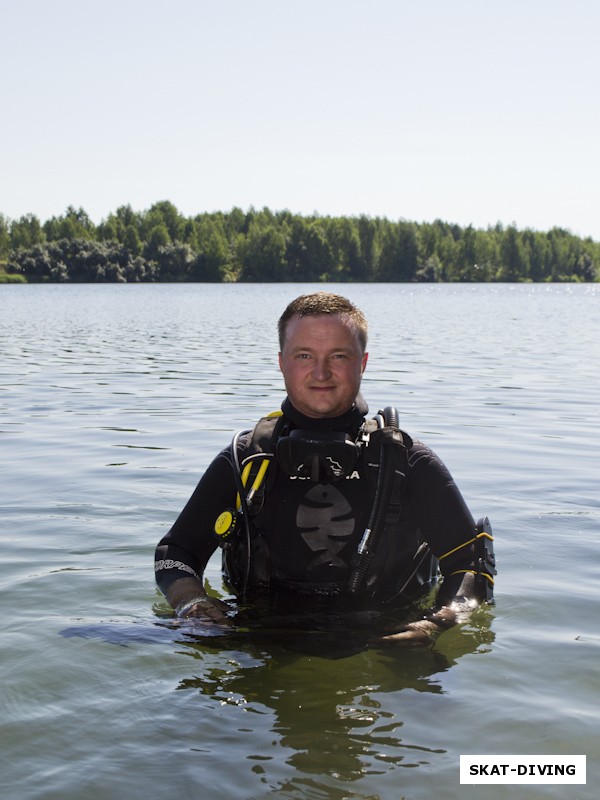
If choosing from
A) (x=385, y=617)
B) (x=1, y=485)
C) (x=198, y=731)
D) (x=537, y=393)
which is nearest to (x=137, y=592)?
(x=385, y=617)

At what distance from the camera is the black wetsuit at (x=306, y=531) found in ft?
14.1

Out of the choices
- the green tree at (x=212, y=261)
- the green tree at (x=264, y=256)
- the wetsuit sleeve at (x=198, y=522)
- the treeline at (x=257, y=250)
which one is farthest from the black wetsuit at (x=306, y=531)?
the green tree at (x=264, y=256)

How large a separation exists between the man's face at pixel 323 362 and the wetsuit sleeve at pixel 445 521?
42 centimetres

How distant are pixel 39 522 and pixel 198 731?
3.87m

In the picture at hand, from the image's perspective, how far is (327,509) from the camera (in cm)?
432

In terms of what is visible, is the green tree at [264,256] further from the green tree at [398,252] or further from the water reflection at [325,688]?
the water reflection at [325,688]

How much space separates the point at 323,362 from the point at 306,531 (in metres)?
0.78

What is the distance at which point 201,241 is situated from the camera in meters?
129

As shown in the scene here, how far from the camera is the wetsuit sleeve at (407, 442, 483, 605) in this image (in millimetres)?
4129

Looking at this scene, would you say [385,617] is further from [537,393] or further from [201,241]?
[201,241]

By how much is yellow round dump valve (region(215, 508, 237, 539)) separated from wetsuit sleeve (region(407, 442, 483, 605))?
79 cm

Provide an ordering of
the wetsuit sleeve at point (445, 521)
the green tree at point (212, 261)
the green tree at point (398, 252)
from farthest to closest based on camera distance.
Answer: the green tree at point (398, 252) < the green tree at point (212, 261) < the wetsuit sleeve at point (445, 521)

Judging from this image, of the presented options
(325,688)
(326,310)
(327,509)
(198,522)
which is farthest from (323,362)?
(325,688)

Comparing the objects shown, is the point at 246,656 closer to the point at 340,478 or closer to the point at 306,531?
the point at 306,531
